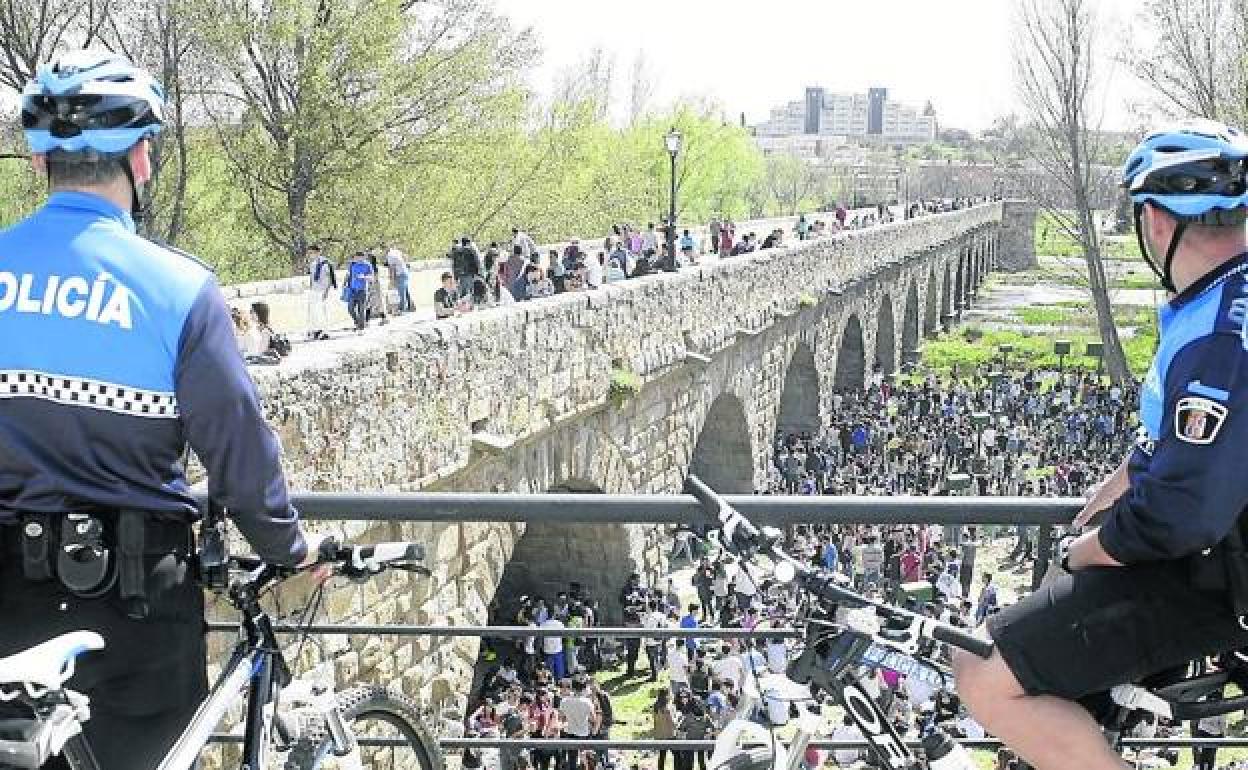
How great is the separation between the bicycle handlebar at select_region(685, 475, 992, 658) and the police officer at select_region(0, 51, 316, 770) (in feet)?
2.71

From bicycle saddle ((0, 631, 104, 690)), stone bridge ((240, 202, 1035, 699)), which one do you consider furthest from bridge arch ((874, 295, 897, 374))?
bicycle saddle ((0, 631, 104, 690))

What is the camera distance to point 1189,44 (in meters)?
23.5

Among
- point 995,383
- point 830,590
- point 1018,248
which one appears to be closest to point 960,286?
point 1018,248

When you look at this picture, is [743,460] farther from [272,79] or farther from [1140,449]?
[1140,449]

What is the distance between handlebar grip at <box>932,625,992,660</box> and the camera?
2258 millimetres

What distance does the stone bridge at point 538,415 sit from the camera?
854 centimetres

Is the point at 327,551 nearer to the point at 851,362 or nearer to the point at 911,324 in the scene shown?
the point at 851,362

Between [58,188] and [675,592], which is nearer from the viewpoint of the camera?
[58,188]

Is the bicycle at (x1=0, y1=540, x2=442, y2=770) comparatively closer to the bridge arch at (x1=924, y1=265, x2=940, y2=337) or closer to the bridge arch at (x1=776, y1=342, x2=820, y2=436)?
the bridge arch at (x1=776, y1=342, x2=820, y2=436)

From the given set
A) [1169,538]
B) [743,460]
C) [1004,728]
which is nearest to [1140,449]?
[1169,538]

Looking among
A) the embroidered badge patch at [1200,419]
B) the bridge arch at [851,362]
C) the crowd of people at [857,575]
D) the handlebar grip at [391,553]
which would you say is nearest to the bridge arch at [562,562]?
the crowd of people at [857,575]

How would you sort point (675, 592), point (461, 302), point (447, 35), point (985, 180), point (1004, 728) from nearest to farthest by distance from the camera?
point (1004, 728) < point (461, 302) < point (675, 592) < point (447, 35) < point (985, 180)

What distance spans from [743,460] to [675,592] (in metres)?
6.19

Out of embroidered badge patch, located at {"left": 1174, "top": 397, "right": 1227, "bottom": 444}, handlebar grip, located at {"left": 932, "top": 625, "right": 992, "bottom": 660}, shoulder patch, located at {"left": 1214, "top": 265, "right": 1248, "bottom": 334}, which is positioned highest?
shoulder patch, located at {"left": 1214, "top": 265, "right": 1248, "bottom": 334}
